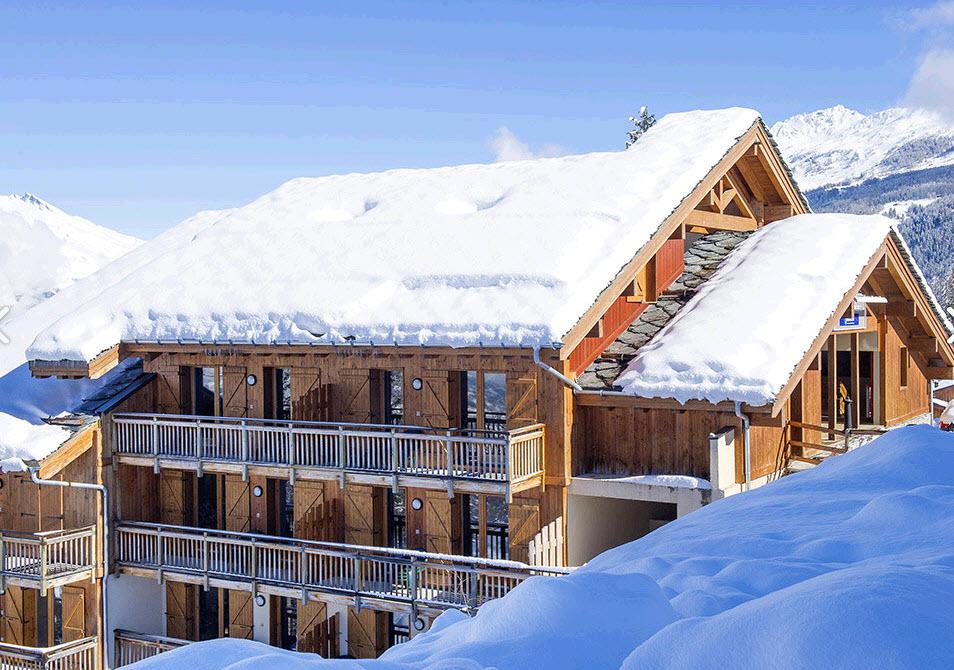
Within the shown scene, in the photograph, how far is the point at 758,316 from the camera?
2073cm

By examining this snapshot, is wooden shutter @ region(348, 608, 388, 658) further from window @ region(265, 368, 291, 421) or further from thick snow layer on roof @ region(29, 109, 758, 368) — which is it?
thick snow layer on roof @ region(29, 109, 758, 368)

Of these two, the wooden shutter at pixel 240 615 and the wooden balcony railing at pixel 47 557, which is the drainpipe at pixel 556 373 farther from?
the wooden balcony railing at pixel 47 557

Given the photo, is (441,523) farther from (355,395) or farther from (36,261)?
(36,261)

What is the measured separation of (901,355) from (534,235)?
10.8 metres

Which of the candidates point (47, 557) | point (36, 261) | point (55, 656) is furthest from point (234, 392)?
point (36, 261)

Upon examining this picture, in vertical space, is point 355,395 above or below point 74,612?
above

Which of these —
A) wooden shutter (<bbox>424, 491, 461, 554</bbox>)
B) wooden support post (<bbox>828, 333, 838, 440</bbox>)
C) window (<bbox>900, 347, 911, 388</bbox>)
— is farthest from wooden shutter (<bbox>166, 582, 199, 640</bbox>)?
window (<bbox>900, 347, 911, 388</bbox>)

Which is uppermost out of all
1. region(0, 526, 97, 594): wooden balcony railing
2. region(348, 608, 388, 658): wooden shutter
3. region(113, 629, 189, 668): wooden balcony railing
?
region(0, 526, 97, 594): wooden balcony railing

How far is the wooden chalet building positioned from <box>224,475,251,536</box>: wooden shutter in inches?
2.5

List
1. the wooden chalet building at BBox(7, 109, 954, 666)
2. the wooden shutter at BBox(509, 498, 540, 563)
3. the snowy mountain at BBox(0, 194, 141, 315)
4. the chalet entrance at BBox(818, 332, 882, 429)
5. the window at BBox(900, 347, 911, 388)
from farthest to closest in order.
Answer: the snowy mountain at BBox(0, 194, 141, 315) → the window at BBox(900, 347, 911, 388) → the chalet entrance at BBox(818, 332, 882, 429) → the wooden shutter at BBox(509, 498, 540, 563) → the wooden chalet building at BBox(7, 109, 954, 666)

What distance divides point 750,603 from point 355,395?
17.0 metres

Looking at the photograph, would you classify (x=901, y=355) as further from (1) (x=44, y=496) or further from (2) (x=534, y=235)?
(1) (x=44, y=496)

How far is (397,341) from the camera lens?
20391 millimetres

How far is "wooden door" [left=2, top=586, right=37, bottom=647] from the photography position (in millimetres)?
24359
